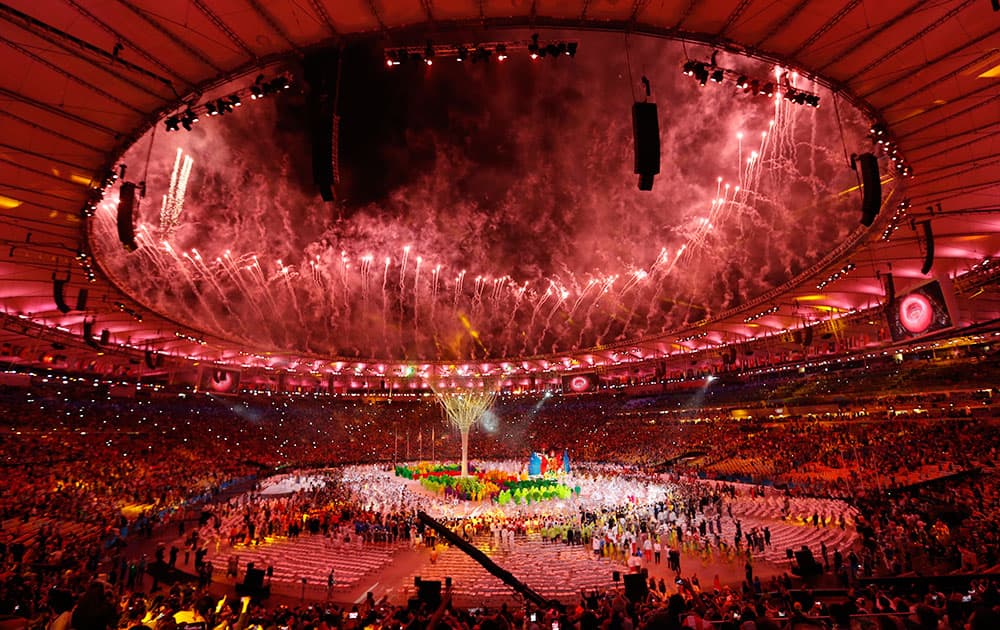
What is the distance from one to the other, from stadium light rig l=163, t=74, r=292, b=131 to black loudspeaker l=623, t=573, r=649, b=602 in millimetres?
13752

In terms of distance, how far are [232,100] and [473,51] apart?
5.64 m

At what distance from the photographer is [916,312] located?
17.3 m

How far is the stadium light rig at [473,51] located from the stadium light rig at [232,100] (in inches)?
101

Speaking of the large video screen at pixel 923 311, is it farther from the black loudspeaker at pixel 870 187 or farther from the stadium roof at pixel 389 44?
the black loudspeaker at pixel 870 187

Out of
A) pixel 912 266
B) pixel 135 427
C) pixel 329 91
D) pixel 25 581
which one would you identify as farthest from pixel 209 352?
pixel 912 266

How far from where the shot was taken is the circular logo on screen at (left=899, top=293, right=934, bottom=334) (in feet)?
55.3

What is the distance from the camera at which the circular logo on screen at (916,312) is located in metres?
16.8

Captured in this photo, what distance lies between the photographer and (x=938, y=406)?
121 feet

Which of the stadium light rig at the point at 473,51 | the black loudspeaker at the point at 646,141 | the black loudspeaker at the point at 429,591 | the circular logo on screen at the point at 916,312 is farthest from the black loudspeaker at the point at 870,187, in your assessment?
the black loudspeaker at the point at 429,591

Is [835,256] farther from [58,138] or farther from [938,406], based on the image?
[938,406]

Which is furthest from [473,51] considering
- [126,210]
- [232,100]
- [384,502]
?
[384,502]

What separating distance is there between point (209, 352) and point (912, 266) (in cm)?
4719

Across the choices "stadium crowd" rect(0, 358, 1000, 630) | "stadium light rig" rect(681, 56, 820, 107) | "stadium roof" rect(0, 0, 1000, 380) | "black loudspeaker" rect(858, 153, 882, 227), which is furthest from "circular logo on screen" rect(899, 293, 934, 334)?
"stadium light rig" rect(681, 56, 820, 107)

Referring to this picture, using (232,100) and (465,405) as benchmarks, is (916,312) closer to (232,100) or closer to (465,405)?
(232,100)
